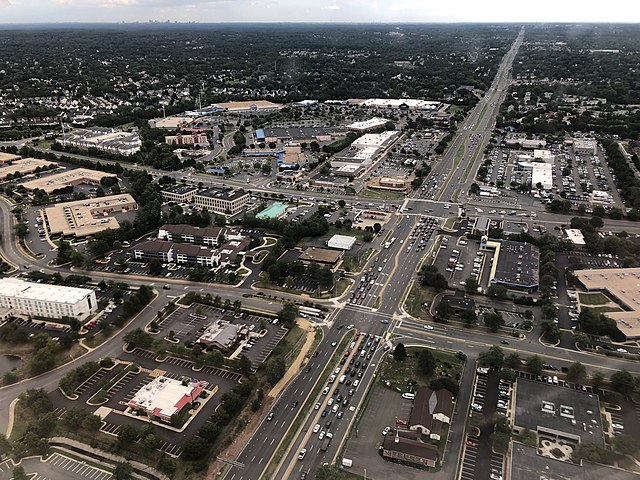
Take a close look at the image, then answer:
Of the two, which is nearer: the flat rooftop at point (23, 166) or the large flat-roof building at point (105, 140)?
the flat rooftop at point (23, 166)

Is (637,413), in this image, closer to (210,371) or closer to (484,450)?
(484,450)

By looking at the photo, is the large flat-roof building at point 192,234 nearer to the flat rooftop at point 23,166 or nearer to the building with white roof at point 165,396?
the building with white roof at point 165,396

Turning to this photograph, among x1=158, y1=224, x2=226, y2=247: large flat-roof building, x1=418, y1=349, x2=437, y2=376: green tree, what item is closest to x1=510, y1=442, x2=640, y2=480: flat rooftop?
x1=418, y1=349, x2=437, y2=376: green tree

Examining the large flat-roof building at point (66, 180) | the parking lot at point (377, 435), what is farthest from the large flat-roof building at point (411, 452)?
the large flat-roof building at point (66, 180)

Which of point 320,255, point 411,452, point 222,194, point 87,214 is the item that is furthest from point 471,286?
point 87,214

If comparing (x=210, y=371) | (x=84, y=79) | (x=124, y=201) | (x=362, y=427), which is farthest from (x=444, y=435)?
(x=84, y=79)
